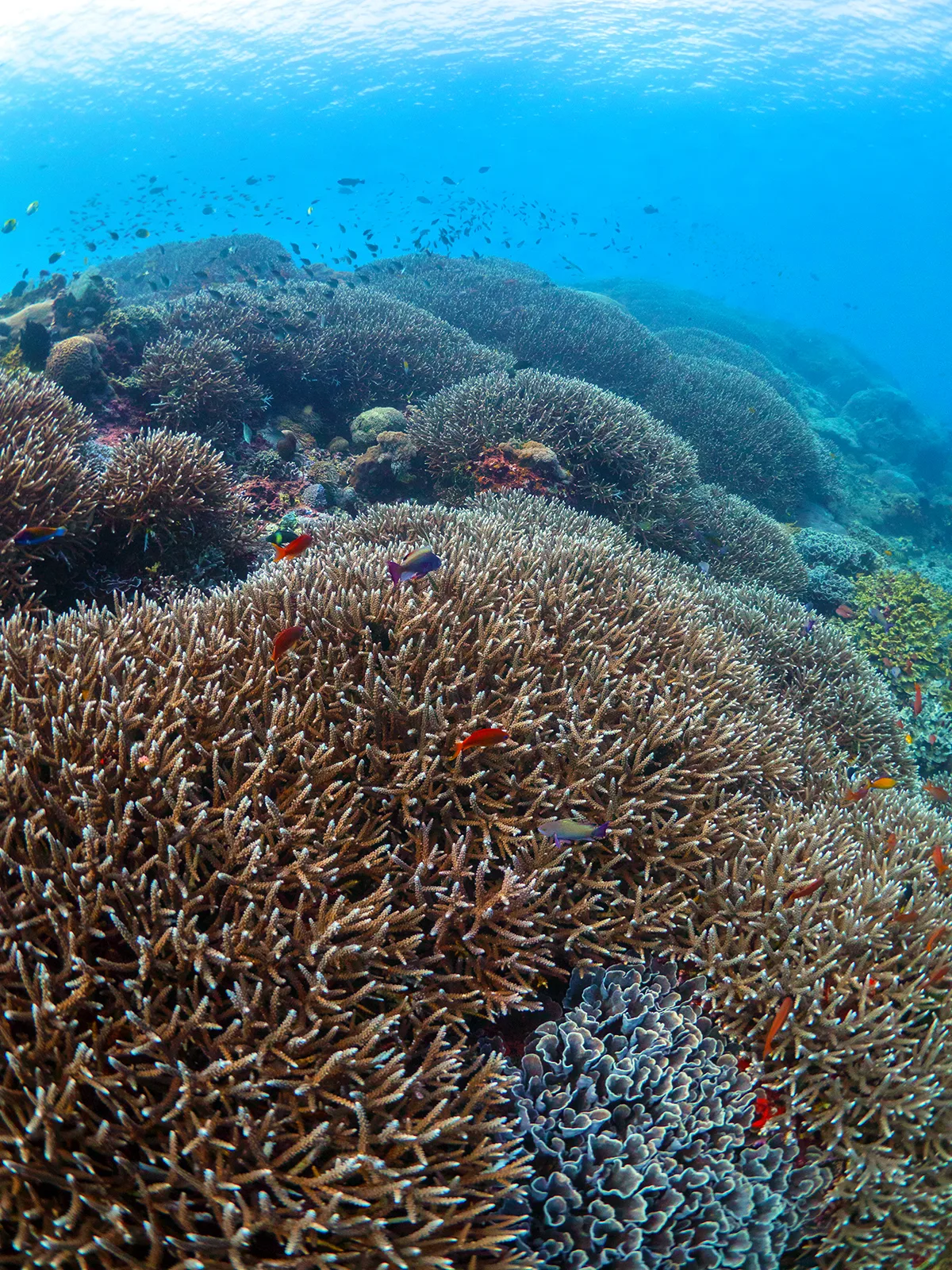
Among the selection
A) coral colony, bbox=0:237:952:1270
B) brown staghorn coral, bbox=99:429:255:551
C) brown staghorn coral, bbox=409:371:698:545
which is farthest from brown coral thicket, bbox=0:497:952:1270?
brown staghorn coral, bbox=409:371:698:545

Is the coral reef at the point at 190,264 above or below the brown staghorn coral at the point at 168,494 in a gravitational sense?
above

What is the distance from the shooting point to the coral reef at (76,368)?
8.48m

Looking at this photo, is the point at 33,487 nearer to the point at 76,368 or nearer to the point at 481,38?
the point at 76,368

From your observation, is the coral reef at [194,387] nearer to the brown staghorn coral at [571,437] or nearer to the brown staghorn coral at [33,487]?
the brown staghorn coral at [571,437]

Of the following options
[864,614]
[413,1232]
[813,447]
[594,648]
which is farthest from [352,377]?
[813,447]

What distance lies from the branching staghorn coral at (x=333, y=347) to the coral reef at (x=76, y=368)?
2.06 meters

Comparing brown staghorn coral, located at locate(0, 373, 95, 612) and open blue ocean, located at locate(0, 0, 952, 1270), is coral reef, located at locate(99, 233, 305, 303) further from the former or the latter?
brown staghorn coral, located at locate(0, 373, 95, 612)

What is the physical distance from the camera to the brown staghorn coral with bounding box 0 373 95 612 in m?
4.48

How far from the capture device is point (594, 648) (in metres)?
3.95

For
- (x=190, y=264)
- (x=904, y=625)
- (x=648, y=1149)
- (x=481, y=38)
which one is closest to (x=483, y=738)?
(x=648, y=1149)

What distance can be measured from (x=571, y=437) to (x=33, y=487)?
7106 mm

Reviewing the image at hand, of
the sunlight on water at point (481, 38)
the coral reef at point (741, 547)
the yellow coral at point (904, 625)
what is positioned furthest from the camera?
the sunlight on water at point (481, 38)

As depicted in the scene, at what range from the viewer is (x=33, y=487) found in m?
4.59

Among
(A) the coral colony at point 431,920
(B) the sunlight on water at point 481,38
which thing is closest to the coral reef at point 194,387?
(A) the coral colony at point 431,920
